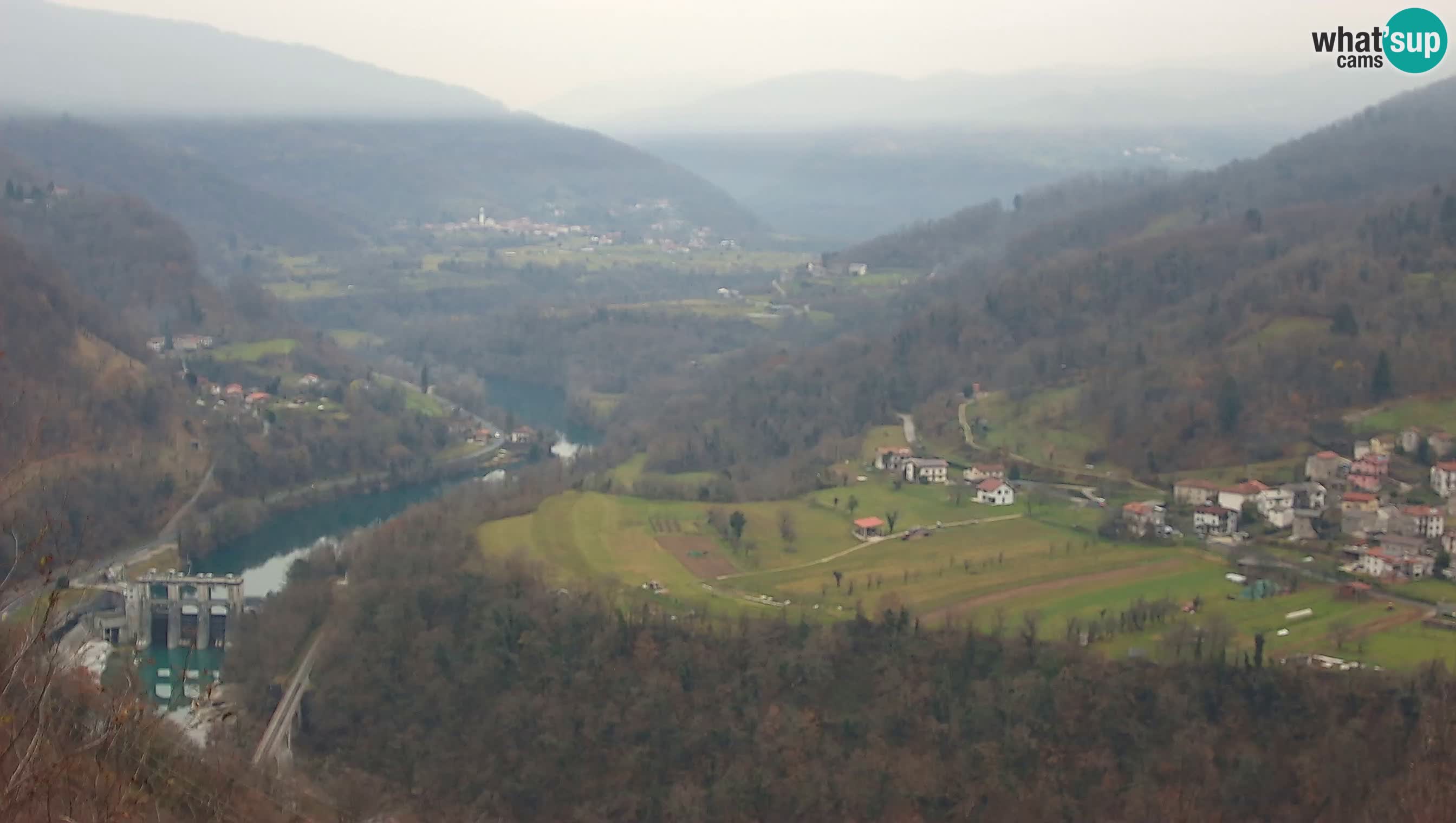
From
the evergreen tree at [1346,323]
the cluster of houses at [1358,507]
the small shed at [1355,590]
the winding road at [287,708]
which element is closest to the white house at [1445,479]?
the cluster of houses at [1358,507]

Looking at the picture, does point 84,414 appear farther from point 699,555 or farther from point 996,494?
point 996,494

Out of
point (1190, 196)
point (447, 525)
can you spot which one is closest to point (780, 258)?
point (1190, 196)

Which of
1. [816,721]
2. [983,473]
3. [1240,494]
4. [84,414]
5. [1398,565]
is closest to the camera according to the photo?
[816,721]

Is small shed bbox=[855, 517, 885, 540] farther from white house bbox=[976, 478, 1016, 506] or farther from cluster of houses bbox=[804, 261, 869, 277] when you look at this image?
cluster of houses bbox=[804, 261, 869, 277]

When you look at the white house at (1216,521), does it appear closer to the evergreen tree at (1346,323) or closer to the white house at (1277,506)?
the white house at (1277,506)

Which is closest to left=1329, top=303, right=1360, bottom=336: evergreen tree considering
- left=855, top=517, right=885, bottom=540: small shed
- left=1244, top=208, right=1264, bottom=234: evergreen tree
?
left=855, top=517, right=885, bottom=540: small shed

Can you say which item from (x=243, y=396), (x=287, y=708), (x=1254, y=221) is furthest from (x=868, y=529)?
(x=243, y=396)
